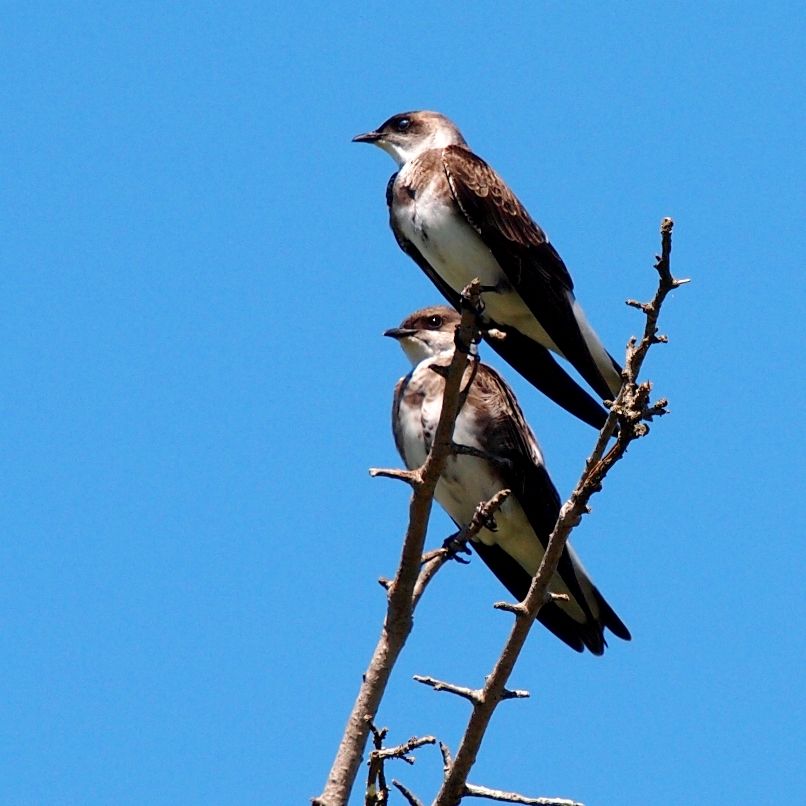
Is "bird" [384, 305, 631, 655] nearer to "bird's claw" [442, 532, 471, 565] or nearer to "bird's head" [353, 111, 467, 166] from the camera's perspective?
"bird's claw" [442, 532, 471, 565]

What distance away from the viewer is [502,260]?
8805 mm

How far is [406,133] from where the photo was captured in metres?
10.1

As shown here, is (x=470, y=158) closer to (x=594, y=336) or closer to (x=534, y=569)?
(x=594, y=336)

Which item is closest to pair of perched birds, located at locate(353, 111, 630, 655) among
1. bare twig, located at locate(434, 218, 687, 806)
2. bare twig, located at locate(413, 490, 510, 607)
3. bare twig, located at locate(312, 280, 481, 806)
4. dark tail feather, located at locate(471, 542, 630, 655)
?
dark tail feather, located at locate(471, 542, 630, 655)

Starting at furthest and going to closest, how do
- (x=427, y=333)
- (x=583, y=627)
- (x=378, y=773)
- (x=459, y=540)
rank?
(x=427, y=333) < (x=583, y=627) < (x=459, y=540) < (x=378, y=773)

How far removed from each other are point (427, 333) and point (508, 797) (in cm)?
440

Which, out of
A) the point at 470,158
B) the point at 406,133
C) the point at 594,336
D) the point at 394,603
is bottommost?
the point at 394,603

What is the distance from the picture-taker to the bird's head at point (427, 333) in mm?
9016

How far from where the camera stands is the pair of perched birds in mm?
8203

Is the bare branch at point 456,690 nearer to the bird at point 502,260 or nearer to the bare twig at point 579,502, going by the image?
the bare twig at point 579,502

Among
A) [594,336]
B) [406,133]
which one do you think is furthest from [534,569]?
[406,133]

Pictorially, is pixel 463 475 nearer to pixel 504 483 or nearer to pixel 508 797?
pixel 504 483

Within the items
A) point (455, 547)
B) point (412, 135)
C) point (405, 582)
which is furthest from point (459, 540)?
point (412, 135)

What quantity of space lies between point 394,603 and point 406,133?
515 cm
